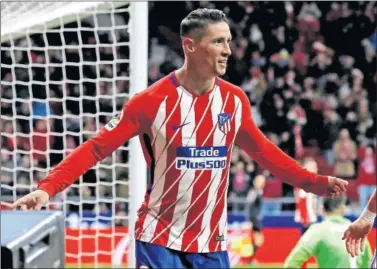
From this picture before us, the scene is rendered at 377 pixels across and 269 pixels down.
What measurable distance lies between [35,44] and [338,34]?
4596 millimetres

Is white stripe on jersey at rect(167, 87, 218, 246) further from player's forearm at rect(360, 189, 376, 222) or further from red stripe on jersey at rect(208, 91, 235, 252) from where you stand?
player's forearm at rect(360, 189, 376, 222)

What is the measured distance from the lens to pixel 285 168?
3402 millimetres

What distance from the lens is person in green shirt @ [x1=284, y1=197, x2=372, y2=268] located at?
5211mm

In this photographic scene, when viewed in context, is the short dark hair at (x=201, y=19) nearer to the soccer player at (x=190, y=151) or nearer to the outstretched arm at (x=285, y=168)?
the soccer player at (x=190, y=151)

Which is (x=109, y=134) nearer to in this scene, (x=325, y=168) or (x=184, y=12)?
(x=325, y=168)

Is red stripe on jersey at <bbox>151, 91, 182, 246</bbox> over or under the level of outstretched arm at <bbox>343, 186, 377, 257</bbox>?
over

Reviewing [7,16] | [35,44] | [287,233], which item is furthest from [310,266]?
[7,16]

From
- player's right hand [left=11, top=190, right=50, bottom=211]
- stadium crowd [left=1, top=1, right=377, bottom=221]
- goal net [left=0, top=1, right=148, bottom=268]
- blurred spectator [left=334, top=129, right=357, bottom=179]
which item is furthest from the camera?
blurred spectator [left=334, top=129, right=357, bottom=179]

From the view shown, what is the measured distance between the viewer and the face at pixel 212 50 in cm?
315

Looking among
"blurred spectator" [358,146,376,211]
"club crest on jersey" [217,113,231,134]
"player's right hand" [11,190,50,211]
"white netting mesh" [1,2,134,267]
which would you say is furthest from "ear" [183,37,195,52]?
"blurred spectator" [358,146,376,211]

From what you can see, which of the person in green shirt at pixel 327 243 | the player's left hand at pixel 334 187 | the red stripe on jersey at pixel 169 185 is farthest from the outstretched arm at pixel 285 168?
the person in green shirt at pixel 327 243

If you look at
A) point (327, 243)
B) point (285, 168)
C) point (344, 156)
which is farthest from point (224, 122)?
point (344, 156)

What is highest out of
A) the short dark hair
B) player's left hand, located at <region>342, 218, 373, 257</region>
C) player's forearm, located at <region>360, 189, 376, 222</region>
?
the short dark hair

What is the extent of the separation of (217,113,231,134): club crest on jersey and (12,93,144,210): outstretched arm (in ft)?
0.86
